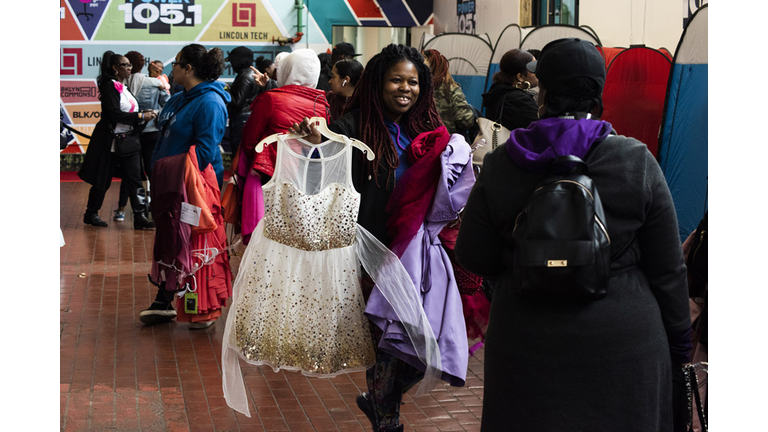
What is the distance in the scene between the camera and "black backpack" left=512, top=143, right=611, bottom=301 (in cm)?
230

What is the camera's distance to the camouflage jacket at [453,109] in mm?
6246

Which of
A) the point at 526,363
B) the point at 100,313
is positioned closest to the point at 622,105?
the point at 100,313

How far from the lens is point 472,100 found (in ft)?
41.0

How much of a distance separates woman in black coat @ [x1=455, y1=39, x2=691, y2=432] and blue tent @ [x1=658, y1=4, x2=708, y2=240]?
11.8 feet

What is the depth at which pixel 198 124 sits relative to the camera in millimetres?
5895

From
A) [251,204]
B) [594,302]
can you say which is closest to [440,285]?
[594,302]

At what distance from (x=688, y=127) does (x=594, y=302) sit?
13.3ft

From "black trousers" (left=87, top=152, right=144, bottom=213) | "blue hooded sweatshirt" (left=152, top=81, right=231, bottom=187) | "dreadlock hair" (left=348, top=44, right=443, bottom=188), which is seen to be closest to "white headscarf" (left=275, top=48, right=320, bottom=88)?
"blue hooded sweatshirt" (left=152, top=81, right=231, bottom=187)

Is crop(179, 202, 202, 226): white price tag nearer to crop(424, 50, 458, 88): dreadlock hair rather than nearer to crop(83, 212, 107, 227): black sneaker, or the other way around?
crop(424, 50, 458, 88): dreadlock hair

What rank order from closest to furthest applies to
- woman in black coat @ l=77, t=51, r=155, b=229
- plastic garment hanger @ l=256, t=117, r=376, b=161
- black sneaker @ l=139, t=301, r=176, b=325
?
plastic garment hanger @ l=256, t=117, r=376, b=161 < black sneaker @ l=139, t=301, r=176, b=325 < woman in black coat @ l=77, t=51, r=155, b=229

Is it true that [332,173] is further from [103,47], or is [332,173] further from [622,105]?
[103,47]

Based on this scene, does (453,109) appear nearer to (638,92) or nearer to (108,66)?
(638,92)

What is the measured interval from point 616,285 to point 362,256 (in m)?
1.60

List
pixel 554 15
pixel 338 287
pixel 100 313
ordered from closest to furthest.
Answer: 1. pixel 338 287
2. pixel 100 313
3. pixel 554 15
